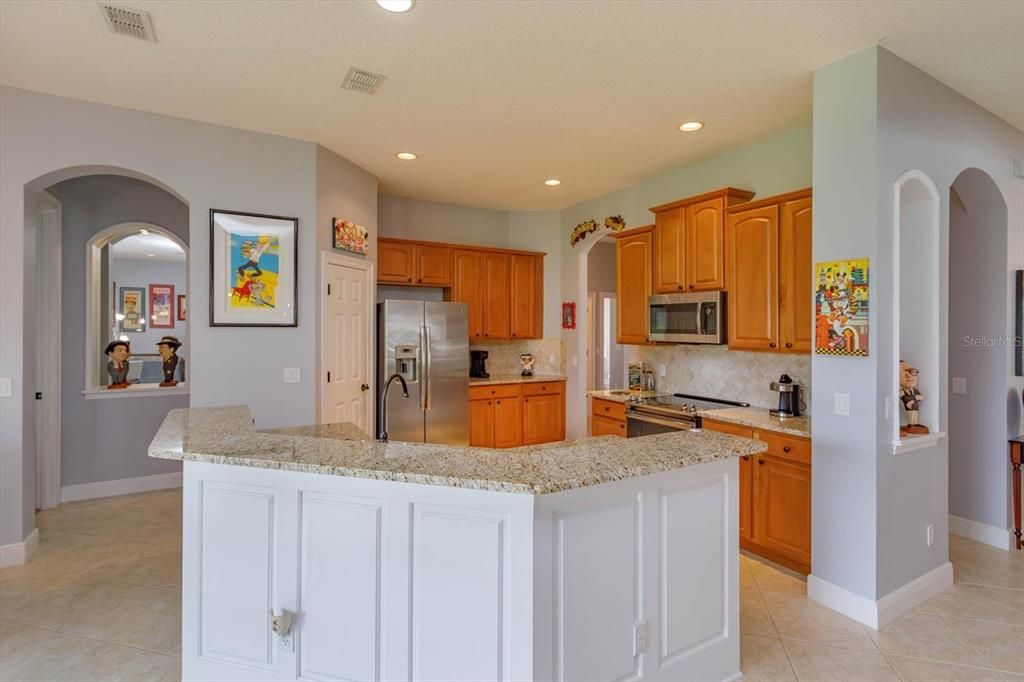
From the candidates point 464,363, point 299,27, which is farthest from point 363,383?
point 299,27

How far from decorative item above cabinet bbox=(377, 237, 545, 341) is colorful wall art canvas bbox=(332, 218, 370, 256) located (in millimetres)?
660

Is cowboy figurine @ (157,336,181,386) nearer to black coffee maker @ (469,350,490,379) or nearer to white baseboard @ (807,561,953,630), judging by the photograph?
black coffee maker @ (469,350,490,379)

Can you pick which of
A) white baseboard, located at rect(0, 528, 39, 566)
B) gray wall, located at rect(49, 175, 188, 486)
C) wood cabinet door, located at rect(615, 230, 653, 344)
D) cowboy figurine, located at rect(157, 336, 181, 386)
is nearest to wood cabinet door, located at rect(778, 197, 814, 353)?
wood cabinet door, located at rect(615, 230, 653, 344)

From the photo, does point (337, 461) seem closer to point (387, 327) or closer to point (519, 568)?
point (519, 568)

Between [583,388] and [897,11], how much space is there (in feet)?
14.3

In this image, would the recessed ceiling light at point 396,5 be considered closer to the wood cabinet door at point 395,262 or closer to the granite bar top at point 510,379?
the wood cabinet door at point 395,262

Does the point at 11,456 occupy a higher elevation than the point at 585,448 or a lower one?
lower

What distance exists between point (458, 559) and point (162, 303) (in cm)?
835

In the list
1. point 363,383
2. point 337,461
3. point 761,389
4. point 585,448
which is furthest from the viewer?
point 363,383

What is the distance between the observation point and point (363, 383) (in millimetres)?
4797

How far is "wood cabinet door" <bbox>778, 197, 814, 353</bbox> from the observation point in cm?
330

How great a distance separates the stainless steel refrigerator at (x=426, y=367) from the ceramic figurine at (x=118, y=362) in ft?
7.29

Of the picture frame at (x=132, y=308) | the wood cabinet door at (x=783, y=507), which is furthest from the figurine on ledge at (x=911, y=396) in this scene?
the picture frame at (x=132, y=308)

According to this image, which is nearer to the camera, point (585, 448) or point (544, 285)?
point (585, 448)
